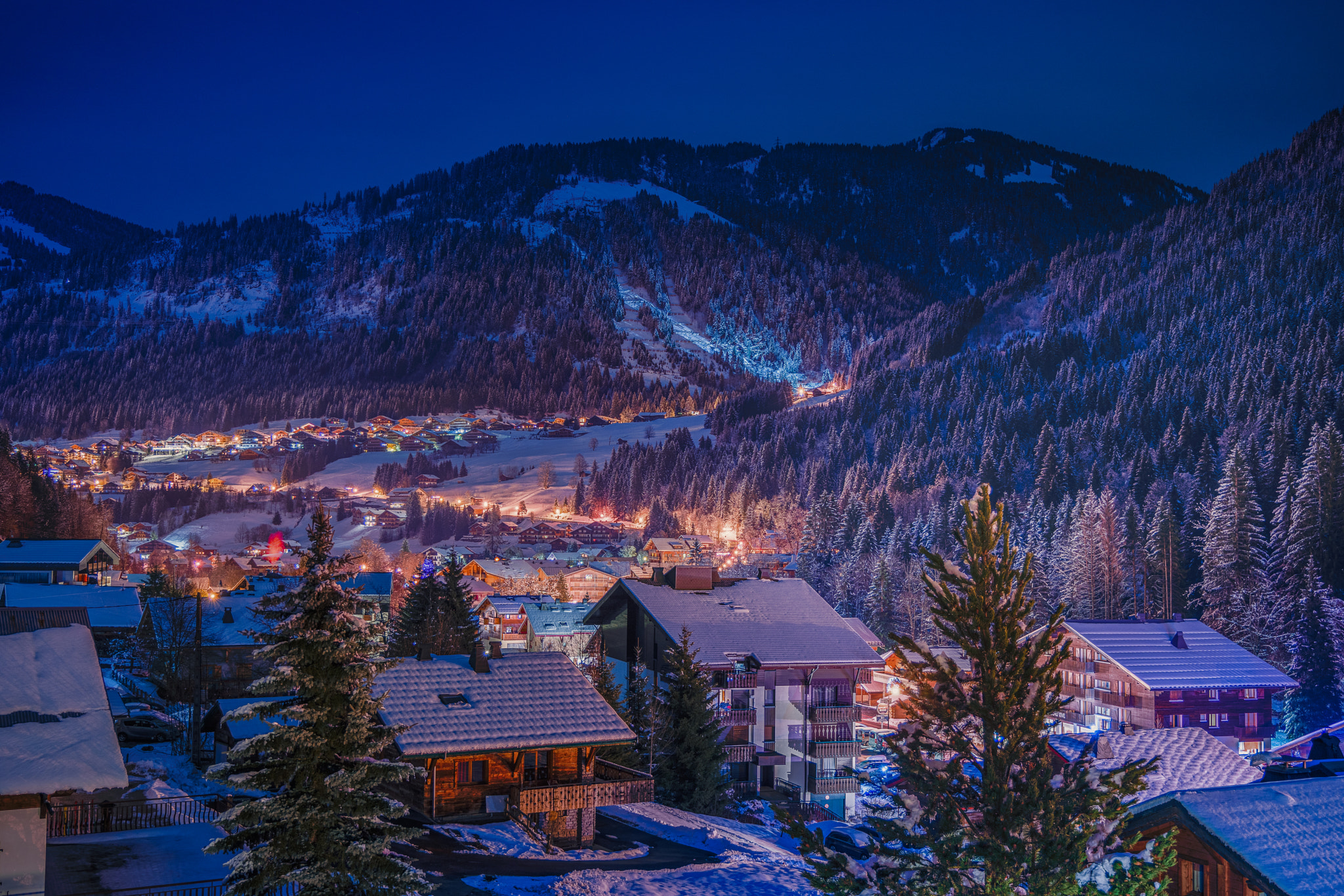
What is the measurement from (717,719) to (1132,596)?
5842 centimetres

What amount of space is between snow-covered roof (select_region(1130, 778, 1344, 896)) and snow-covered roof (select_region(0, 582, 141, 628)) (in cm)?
5833

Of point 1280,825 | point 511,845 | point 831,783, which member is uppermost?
point 1280,825

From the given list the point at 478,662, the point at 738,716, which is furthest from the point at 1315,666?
the point at 478,662

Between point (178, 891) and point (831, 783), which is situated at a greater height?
point (178, 891)

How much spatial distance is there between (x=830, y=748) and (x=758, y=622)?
669 cm

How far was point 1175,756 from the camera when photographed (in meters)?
30.7

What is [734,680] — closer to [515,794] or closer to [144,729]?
[515,794]

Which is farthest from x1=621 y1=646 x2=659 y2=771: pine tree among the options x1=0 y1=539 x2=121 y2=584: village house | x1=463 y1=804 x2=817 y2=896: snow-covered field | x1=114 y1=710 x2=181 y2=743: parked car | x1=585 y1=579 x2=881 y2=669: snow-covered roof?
x1=0 y1=539 x2=121 y2=584: village house

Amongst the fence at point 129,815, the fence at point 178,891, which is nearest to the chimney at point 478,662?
the fence at point 129,815

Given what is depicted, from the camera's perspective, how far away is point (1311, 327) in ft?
419

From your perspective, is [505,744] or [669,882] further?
[505,744]

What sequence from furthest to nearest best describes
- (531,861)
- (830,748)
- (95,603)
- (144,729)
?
(95,603) < (830,748) < (144,729) < (531,861)

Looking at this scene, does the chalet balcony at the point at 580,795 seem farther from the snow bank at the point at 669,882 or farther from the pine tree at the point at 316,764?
the pine tree at the point at 316,764

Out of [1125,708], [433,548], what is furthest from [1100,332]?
[1125,708]
